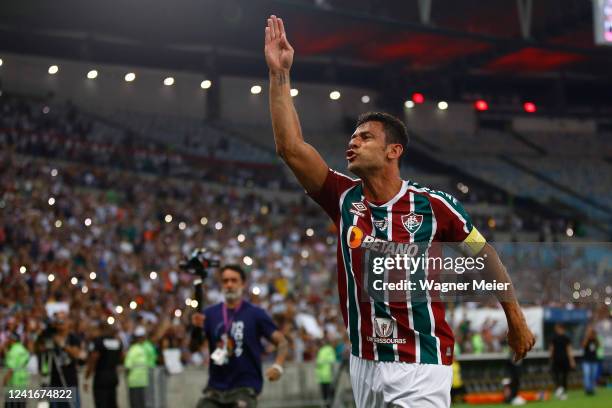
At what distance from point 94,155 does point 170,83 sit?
10340 mm

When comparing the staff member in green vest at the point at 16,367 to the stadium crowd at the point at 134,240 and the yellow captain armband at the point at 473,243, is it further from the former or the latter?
the yellow captain armband at the point at 473,243

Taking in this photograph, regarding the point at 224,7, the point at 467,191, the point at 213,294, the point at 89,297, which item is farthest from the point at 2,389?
the point at 467,191

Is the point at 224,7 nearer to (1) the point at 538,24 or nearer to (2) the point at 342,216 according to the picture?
(1) the point at 538,24

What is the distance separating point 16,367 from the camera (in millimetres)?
14414

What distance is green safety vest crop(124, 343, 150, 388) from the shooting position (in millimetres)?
15680

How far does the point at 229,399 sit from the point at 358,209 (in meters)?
4.56

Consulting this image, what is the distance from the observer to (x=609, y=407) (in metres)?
19.8

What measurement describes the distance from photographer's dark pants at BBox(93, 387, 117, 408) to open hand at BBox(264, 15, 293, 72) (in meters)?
10.5

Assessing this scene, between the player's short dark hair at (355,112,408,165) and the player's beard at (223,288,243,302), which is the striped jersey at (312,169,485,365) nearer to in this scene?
the player's short dark hair at (355,112,408,165)

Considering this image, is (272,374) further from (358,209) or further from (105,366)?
(105,366)

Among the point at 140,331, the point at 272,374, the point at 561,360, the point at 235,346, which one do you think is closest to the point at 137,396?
the point at 140,331

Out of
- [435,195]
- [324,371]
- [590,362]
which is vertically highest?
[435,195]

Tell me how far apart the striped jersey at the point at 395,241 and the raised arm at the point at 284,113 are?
0.25m

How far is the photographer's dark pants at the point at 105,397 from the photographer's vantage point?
14.8 m
